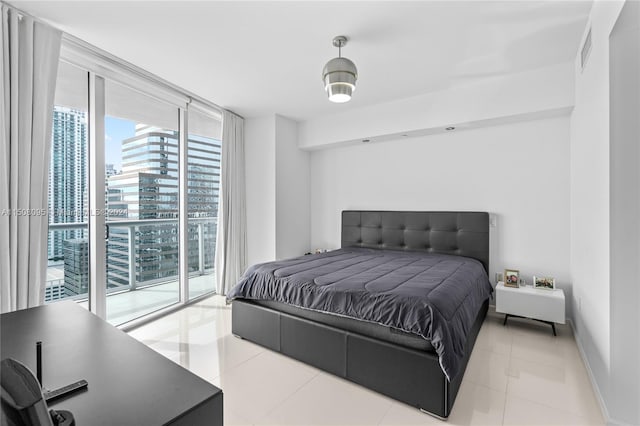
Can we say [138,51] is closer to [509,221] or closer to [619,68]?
[619,68]

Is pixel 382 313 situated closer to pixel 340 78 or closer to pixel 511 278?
pixel 340 78

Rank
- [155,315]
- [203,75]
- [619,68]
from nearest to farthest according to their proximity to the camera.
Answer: [619,68]
[203,75]
[155,315]

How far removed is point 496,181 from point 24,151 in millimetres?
4510

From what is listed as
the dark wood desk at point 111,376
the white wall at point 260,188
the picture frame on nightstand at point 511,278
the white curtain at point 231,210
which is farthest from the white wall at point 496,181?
the dark wood desk at point 111,376

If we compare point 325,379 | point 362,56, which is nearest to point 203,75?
point 362,56

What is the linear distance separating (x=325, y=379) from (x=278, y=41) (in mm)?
2772

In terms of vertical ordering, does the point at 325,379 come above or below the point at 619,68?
below

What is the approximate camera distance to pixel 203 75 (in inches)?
130

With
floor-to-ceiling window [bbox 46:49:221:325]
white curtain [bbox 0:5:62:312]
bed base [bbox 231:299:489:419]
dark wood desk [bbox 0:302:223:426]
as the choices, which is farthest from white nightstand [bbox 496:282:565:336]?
white curtain [bbox 0:5:62:312]

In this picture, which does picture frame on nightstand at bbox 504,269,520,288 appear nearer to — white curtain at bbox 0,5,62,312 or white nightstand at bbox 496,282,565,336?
white nightstand at bbox 496,282,565,336

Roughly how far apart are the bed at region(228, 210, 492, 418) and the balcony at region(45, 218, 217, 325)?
1.47 meters

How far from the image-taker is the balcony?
292 cm

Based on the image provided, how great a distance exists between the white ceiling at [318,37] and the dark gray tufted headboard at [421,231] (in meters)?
1.61

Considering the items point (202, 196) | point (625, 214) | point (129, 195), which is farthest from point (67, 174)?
point (625, 214)
